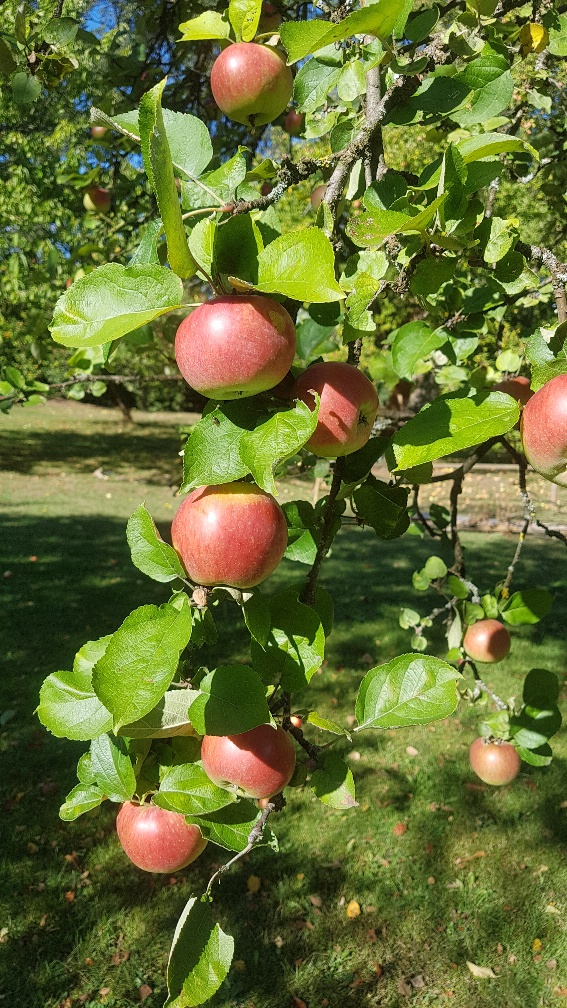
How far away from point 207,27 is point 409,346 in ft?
2.10

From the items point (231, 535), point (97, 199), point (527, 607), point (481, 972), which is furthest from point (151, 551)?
point (97, 199)

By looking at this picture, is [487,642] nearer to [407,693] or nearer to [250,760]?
[407,693]

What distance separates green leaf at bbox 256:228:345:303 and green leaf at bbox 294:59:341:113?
413 mm

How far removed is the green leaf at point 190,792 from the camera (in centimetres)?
80

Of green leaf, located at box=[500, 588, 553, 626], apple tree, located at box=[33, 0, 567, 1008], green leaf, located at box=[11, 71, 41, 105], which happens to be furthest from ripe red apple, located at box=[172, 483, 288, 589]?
green leaf, located at box=[11, 71, 41, 105]

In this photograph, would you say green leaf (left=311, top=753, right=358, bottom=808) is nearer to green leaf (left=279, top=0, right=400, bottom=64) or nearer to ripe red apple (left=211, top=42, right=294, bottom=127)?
green leaf (left=279, top=0, right=400, bottom=64)

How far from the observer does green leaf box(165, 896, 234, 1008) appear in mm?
773

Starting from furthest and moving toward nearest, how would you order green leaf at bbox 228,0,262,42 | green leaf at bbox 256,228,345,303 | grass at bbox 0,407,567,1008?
grass at bbox 0,407,567,1008, green leaf at bbox 228,0,262,42, green leaf at bbox 256,228,345,303

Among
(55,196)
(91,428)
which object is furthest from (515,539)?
(91,428)

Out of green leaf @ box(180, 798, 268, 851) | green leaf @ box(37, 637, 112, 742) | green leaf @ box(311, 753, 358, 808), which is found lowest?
green leaf @ box(311, 753, 358, 808)

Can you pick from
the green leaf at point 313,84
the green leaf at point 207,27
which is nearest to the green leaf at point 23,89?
the green leaf at point 207,27

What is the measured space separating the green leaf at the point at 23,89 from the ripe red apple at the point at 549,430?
5.83 ft

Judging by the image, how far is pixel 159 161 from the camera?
0.52 meters

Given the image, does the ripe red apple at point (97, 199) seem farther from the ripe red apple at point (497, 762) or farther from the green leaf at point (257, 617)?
the green leaf at point (257, 617)
